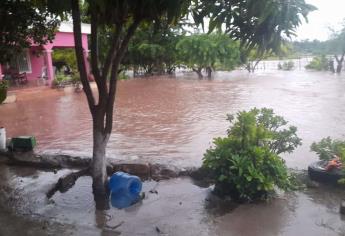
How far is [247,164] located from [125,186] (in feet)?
5.65

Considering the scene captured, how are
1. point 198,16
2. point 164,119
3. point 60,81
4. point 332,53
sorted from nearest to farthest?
point 198,16
point 164,119
point 60,81
point 332,53

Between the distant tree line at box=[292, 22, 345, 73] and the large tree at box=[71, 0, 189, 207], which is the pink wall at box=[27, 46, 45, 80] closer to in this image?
the distant tree line at box=[292, 22, 345, 73]

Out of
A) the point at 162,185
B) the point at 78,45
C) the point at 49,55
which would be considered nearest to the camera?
the point at 78,45

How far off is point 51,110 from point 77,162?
28.9 ft

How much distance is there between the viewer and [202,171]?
275 inches

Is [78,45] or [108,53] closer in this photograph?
[78,45]

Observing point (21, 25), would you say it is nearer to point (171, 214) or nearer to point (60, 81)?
point (171, 214)

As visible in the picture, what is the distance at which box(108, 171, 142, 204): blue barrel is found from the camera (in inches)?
229

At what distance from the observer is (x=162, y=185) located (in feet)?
22.0

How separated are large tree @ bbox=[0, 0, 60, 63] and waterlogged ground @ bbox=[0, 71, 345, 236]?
2274mm

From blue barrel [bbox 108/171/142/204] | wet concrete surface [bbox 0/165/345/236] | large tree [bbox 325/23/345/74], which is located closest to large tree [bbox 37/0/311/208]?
blue barrel [bbox 108/171/142/204]

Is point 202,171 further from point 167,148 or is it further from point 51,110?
point 51,110

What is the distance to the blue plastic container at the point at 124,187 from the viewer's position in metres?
5.82

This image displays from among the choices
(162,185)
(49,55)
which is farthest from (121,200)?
(49,55)
